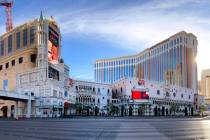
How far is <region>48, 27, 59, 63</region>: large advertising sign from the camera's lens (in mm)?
132500

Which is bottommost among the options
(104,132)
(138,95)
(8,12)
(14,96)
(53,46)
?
(138,95)

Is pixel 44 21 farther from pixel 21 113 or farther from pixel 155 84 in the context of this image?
pixel 155 84

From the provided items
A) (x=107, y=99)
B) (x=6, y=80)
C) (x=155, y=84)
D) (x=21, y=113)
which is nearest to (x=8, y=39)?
(x=6, y=80)

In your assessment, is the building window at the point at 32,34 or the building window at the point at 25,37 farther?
the building window at the point at 25,37

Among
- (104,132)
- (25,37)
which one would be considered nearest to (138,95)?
(25,37)

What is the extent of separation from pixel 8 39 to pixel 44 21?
2481cm

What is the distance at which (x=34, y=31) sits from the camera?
134 metres

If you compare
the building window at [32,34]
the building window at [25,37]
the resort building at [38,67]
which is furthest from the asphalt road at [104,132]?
the building window at [25,37]

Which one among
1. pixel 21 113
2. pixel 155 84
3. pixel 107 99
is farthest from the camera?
pixel 155 84

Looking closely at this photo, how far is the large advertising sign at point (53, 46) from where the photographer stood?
13250 centimetres

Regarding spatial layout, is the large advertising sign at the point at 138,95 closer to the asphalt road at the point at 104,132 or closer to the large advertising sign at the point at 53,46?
the large advertising sign at the point at 53,46

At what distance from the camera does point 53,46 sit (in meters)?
137

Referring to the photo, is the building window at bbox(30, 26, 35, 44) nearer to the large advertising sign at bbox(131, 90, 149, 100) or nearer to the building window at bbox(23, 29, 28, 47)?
the building window at bbox(23, 29, 28, 47)

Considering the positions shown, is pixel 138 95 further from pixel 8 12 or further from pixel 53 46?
pixel 8 12
